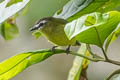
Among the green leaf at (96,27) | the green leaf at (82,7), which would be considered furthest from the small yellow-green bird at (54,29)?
the green leaf at (96,27)

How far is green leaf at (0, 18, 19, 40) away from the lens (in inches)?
34.4

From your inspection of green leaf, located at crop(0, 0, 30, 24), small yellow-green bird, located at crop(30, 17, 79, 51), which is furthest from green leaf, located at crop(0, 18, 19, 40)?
green leaf, located at crop(0, 0, 30, 24)

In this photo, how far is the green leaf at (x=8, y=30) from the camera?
875mm

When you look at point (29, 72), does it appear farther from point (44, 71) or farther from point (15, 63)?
point (15, 63)

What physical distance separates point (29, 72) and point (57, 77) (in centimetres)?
22

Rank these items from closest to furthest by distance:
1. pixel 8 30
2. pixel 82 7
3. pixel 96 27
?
1. pixel 96 27
2. pixel 82 7
3. pixel 8 30

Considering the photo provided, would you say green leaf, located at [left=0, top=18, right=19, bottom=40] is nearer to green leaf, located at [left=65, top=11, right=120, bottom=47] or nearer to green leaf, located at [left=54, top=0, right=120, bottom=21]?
green leaf, located at [left=54, top=0, right=120, bottom=21]

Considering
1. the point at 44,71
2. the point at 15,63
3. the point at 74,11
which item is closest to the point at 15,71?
the point at 15,63

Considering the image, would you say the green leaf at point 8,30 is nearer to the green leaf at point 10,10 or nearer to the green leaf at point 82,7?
the green leaf at point 82,7

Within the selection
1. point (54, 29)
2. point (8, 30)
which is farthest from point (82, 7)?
point (8, 30)

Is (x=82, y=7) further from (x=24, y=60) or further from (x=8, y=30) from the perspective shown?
(x=8, y=30)

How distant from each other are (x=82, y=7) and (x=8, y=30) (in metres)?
0.32

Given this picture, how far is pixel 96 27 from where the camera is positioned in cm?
52

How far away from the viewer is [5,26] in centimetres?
88
